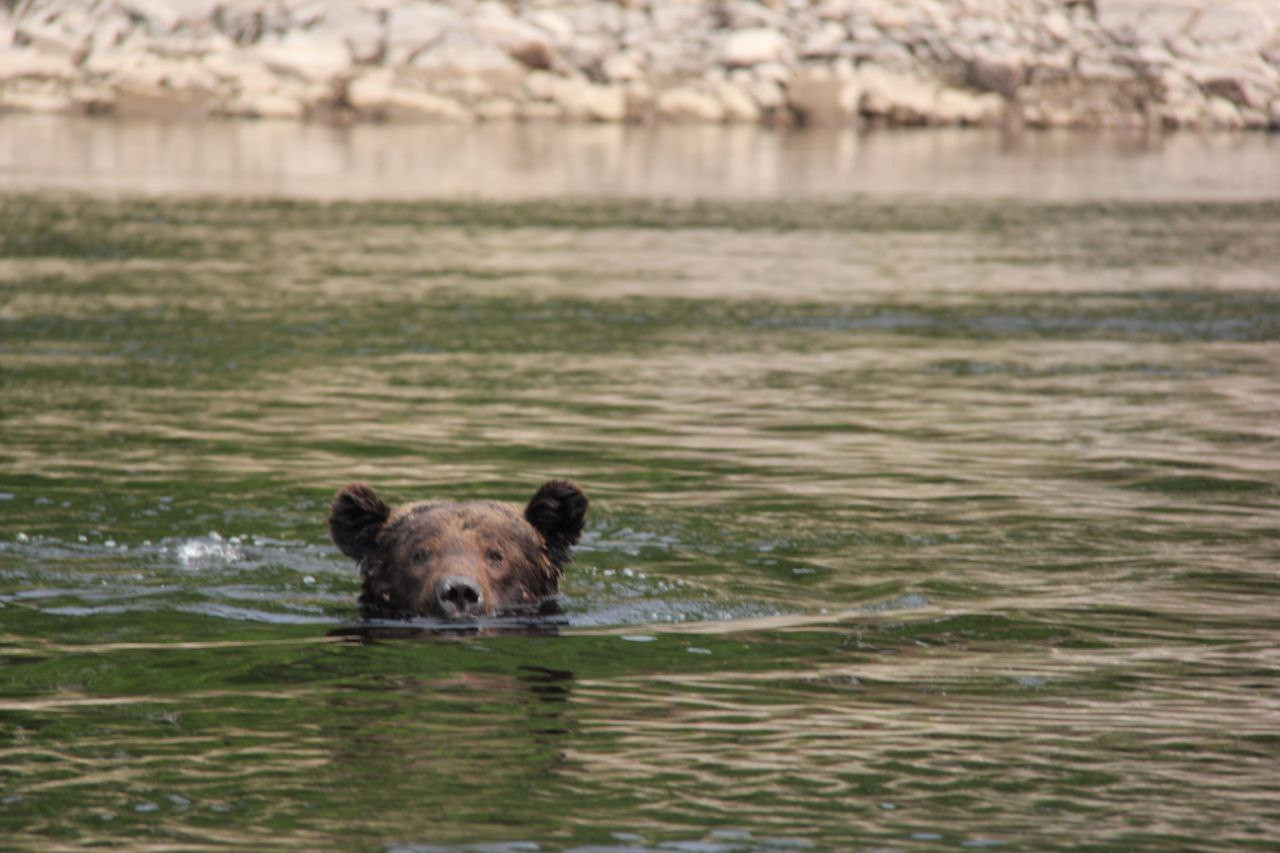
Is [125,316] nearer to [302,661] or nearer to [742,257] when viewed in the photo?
[742,257]

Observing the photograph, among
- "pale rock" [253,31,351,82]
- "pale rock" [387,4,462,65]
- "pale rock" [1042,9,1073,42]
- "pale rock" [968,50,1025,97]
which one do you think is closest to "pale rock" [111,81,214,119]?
"pale rock" [253,31,351,82]

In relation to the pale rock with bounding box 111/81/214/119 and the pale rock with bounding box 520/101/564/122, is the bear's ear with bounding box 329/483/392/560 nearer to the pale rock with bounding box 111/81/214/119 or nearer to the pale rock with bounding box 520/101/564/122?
the pale rock with bounding box 111/81/214/119

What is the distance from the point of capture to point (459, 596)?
37.4ft

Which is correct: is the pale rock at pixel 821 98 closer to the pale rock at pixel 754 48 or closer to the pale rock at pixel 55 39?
the pale rock at pixel 754 48

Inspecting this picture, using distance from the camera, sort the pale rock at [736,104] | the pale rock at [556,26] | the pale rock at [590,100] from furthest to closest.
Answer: the pale rock at [556,26], the pale rock at [736,104], the pale rock at [590,100]

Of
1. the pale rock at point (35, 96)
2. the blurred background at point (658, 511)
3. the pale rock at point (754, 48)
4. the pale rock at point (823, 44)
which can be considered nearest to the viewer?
the blurred background at point (658, 511)

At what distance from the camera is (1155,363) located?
23219 mm

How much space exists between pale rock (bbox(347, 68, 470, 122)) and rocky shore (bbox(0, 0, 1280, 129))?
91 mm

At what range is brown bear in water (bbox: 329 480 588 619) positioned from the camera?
1152 centimetres

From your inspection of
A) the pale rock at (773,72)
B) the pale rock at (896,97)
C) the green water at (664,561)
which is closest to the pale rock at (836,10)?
the pale rock at (896,97)

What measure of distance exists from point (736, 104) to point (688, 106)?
228 centimetres

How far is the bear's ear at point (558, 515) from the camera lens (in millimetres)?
11984

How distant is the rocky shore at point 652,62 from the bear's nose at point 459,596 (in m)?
84.1

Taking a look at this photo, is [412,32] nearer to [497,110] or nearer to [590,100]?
[497,110]
